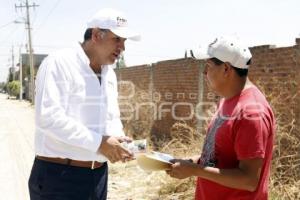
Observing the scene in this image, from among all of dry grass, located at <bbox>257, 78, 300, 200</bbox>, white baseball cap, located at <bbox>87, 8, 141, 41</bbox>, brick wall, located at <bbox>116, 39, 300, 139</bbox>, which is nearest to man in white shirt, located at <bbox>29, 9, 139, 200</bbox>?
white baseball cap, located at <bbox>87, 8, 141, 41</bbox>

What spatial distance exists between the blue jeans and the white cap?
44.1 inches

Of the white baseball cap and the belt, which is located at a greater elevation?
the white baseball cap

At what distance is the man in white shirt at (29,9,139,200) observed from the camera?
2.49 m

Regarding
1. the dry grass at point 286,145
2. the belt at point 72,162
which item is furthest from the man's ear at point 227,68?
the dry grass at point 286,145

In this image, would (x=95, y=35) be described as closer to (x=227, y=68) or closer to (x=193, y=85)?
(x=227, y=68)

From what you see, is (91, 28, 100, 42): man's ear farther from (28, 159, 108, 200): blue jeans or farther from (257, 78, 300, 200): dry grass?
(257, 78, 300, 200): dry grass

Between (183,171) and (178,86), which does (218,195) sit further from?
(178,86)

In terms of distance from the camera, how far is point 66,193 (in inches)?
103

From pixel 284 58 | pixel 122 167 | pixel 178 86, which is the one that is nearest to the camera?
pixel 284 58

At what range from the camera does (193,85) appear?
8695mm

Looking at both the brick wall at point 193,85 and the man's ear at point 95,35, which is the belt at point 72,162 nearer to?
the man's ear at point 95,35

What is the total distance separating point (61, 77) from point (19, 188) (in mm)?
4442

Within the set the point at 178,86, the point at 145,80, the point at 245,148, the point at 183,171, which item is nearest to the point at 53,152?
the point at 183,171

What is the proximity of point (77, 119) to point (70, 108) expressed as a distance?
83mm
